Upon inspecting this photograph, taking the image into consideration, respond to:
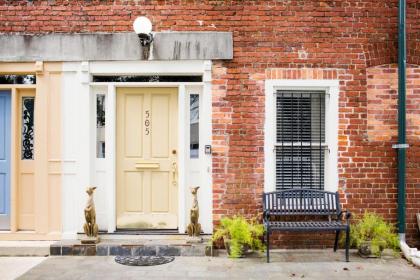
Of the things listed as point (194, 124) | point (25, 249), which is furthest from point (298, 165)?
point (25, 249)

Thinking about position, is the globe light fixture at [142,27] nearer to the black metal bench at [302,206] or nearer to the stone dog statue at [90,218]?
the stone dog statue at [90,218]

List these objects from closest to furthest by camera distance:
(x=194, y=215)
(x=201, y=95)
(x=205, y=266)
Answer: (x=205, y=266) → (x=194, y=215) → (x=201, y=95)

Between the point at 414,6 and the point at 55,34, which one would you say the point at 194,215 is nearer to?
the point at 55,34

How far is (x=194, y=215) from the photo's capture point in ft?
21.8

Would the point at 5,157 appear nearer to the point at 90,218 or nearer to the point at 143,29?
the point at 90,218

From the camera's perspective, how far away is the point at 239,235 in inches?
251

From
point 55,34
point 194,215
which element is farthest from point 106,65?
point 194,215

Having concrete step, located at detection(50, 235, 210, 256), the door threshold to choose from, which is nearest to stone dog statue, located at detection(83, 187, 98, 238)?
concrete step, located at detection(50, 235, 210, 256)

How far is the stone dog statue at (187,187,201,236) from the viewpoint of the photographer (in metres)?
6.66

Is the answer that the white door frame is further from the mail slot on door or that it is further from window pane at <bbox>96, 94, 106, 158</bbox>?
the mail slot on door

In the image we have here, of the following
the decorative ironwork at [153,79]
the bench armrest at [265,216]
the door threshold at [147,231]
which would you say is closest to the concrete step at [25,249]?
the door threshold at [147,231]

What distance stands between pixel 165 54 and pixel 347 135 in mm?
2939

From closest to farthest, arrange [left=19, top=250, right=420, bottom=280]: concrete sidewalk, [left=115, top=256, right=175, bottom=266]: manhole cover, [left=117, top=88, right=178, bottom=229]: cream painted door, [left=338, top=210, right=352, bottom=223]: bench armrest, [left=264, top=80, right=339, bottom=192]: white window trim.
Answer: [left=19, top=250, right=420, bottom=280]: concrete sidewalk → [left=115, top=256, right=175, bottom=266]: manhole cover → [left=338, top=210, right=352, bottom=223]: bench armrest → [left=264, top=80, right=339, bottom=192]: white window trim → [left=117, top=88, right=178, bottom=229]: cream painted door

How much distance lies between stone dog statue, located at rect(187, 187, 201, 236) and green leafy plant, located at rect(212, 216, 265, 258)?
265 millimetres
